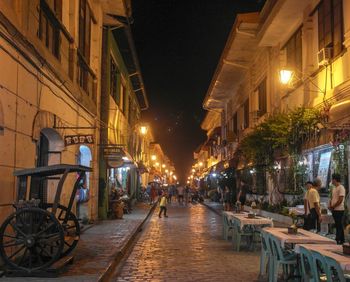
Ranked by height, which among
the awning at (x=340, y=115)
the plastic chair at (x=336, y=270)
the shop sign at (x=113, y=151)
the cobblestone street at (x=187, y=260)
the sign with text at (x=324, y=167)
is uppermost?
the awning at (x=340, y=115)

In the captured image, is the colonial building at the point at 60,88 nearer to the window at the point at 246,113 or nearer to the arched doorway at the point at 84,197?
the arched doorway at the point at 84,197

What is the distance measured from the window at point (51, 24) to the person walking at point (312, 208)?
24.5 feet

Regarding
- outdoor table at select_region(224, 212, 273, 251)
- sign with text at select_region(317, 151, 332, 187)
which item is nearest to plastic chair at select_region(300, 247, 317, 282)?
outdoor table at select_region(224, 212, 273, 251)

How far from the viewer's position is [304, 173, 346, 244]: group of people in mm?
12125

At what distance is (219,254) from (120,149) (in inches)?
385

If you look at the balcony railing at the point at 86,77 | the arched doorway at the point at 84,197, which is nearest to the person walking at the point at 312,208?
the balcony railing at the point at 86,77

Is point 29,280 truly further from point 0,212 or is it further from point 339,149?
point 339,149

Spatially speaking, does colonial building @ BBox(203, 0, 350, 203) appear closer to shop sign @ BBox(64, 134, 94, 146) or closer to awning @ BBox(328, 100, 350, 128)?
awning @ BBox(328, 100, 350, 128)

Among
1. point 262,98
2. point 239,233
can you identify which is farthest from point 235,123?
point 239,233

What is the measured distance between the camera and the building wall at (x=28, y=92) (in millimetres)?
9469

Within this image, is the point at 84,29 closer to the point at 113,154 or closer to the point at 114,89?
the point at 113,154

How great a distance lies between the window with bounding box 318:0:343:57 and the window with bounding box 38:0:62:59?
753 centimetres

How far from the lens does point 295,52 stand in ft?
64.1

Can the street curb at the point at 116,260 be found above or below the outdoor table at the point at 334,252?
below
